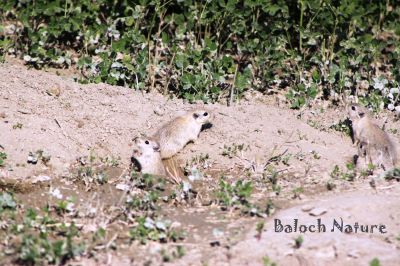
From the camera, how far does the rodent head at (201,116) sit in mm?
10102

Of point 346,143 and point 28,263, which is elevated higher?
point 346,143

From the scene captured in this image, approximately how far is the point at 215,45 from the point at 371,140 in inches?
104

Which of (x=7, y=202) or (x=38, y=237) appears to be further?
(x=7, y=202)

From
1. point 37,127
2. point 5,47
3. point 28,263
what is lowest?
point 28,263

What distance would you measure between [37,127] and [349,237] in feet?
13.1

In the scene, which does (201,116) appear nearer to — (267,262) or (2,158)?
(2,158)

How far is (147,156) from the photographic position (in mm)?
9438

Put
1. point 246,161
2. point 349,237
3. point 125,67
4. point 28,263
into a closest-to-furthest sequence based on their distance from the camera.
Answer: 1. point 28,263
2. point 349,237
3. point 246,161
4. point 125,67

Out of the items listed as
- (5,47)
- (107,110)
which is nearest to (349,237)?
(107,110)

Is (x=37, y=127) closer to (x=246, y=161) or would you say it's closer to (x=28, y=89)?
(x=28, y=89)

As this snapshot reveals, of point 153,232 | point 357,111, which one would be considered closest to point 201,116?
point 357,111

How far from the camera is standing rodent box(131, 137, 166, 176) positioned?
942 cm

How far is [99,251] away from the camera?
742 centimetres

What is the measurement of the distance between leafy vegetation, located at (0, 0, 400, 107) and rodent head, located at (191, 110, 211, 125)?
0.79 meters
